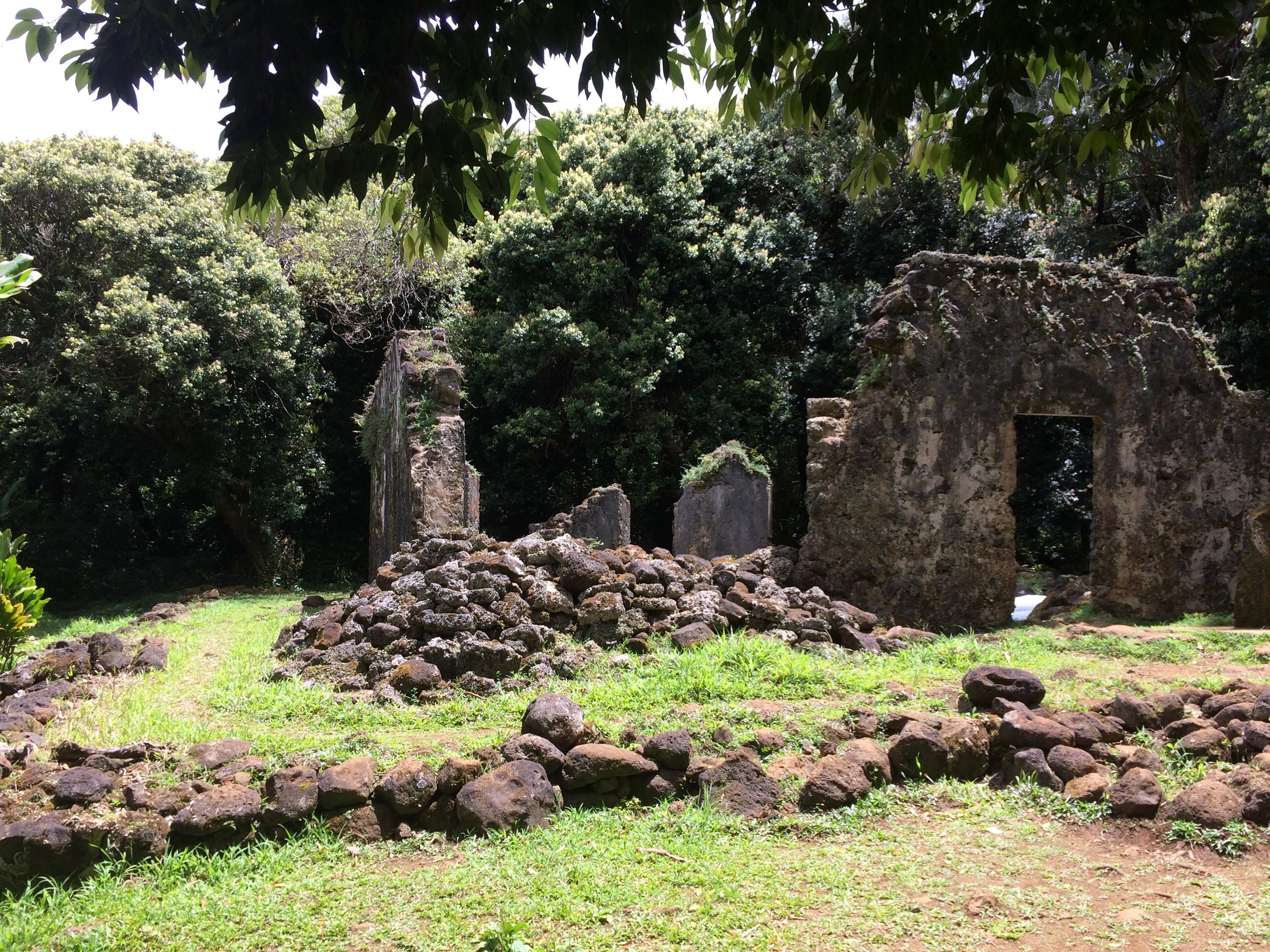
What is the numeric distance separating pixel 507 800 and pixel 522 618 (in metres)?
3.02

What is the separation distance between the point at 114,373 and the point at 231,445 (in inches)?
89.3

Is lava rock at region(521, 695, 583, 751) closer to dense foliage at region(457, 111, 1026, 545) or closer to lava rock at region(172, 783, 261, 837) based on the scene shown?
lava rock at region(172, 783, 261, 837)

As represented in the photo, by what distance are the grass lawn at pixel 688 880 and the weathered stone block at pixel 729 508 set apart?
260 inches

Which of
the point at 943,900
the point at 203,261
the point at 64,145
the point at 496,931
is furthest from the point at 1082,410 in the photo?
the point at 64,145

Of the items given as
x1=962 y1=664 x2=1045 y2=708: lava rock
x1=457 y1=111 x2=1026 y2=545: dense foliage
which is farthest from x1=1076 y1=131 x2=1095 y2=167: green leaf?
x1=457 y1=111 x2=1026 y2=545: dense foliage

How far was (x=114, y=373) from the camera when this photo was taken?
13891 millimetres

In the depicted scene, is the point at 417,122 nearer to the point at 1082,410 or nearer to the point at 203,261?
the point at 1082,410

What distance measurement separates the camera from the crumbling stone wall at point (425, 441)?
10766 mm

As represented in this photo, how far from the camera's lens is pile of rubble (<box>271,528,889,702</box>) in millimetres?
6984

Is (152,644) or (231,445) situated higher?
(231,445)

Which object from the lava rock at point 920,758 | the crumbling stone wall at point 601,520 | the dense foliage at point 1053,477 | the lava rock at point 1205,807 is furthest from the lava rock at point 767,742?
the dense foliage at point 1053,477

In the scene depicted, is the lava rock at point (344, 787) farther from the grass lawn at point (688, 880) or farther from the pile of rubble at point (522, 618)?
the pile of rubble at point (522, 618)

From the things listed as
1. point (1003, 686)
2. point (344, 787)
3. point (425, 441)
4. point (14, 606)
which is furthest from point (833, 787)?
point (425, 441)

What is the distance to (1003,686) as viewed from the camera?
18.4ft
